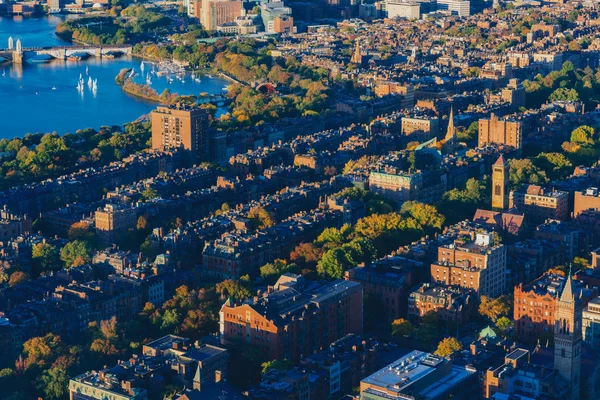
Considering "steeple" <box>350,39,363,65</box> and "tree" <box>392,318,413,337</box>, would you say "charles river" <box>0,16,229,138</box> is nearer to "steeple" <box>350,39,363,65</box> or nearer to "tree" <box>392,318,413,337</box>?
"steeple" <box>350,39,363,65</box>

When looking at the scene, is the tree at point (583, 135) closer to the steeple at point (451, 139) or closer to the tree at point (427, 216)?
the steeple at point (451, 139)

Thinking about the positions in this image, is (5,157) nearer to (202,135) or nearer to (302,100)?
(202,135)

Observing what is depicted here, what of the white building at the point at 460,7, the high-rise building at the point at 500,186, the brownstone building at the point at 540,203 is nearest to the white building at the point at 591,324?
the brownstone building at the point at 540,203

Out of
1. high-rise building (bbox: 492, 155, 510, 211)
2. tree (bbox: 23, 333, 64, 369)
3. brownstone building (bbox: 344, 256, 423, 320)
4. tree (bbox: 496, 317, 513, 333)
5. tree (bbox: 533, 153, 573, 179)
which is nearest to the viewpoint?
tree (bbox: 23, 333, 64, 369)

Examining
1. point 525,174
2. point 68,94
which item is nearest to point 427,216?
point 525,174

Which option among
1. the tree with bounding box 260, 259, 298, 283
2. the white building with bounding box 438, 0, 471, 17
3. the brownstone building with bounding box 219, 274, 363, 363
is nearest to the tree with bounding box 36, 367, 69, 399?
the brownstone building with bounding box 219, 274, 363, 363

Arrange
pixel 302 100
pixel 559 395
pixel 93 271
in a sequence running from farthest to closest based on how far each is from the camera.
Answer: pixel 302 100, pixel 93 271, pixel 559 395

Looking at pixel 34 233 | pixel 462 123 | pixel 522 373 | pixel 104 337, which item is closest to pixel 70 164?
pixel 34 233
